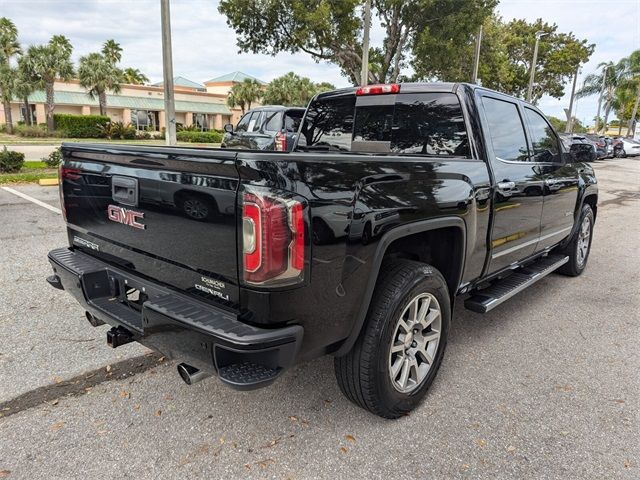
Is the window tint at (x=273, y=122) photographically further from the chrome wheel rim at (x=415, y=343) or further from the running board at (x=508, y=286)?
the chrome wheel rim at (x=415, y=343)

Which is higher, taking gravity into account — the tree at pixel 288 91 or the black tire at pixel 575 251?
the tree at pixel 288 91

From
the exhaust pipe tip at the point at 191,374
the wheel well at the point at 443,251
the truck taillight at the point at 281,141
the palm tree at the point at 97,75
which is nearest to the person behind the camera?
the exhaust pipe tip at the point at 191,374

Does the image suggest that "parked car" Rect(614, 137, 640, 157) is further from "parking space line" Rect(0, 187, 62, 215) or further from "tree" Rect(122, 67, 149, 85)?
"tree" Rect(122, 67, 149, 85)

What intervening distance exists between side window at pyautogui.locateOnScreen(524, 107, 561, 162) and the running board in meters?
1.04

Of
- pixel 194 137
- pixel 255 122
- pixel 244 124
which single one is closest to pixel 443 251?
pixel 255 122

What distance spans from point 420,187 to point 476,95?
1301 mm

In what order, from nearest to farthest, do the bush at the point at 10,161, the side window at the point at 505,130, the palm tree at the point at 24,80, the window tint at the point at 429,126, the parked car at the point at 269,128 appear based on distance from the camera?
1. the window tint at the point at 429,126
2. the side window at the point at 505,130
3. the parked car at the point at 269,128
4. the bush at the point at 10,161
5. the palm tree at the point at 24,80

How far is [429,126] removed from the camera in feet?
11.5

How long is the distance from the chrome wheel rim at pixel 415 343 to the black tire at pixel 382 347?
0.18ft

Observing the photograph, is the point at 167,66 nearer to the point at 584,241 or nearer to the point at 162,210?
the point at 584,241

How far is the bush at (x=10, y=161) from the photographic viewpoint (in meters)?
12.0

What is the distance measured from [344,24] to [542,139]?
17.1 m

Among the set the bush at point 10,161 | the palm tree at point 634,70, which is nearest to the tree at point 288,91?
the palm tree at point 634,70

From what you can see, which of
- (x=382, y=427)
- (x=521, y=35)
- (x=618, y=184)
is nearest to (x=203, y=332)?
(x=382, y=427)
